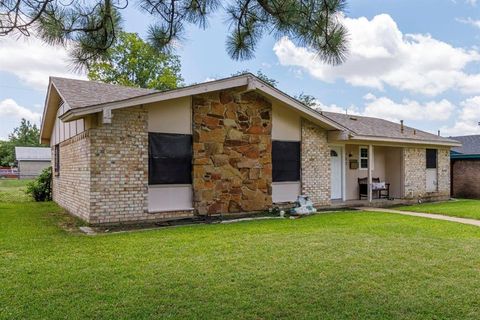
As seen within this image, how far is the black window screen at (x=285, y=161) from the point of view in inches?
455

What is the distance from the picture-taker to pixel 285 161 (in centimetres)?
1181

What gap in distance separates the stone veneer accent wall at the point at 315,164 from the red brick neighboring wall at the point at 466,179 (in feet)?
35.4

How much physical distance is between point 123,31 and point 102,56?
464 mm

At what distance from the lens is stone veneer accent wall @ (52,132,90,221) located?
896cm

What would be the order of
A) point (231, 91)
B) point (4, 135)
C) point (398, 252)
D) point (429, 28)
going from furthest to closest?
point (4, 135), point (429, 28), point (231, 91), point (398, 252)

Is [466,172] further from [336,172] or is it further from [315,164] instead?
[315,164]

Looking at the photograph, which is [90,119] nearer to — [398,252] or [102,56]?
[102,56]

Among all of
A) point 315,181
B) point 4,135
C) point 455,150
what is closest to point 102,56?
point 315,181

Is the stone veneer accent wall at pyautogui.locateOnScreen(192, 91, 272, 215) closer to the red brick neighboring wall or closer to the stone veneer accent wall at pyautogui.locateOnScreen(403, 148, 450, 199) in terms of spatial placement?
the stone veneer accent wall at pyautogui.locateOnScreen(403, 148, 450, 199)

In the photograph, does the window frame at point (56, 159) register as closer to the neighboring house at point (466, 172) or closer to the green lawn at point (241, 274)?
the green lawn at point (241, 274)

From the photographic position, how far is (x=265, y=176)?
36.8 feet

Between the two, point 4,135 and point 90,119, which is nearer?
point 90,119

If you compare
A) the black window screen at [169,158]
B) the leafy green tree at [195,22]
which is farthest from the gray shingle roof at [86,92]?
the leafy green tree at [195,22]

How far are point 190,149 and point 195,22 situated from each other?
501 cm
